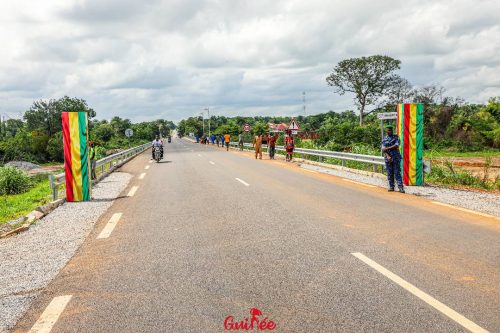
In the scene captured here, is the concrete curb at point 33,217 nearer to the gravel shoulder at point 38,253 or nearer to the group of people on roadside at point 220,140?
the gravel shoulder at point 38,253

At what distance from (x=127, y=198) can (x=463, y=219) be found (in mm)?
7950

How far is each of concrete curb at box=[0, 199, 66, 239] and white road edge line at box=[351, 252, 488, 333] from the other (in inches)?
235

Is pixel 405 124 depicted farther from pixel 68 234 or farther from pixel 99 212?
pixel 68 234

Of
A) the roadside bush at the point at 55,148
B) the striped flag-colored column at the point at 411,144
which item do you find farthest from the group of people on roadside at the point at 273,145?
the roadside bush at the point at 55,148

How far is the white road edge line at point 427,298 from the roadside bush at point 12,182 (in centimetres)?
1863

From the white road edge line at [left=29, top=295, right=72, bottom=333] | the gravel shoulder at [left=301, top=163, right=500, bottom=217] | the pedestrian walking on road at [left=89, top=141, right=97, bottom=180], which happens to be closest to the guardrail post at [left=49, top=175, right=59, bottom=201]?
the pedestrian walking on road at [left=89, top=141, right=97, bottom=180]

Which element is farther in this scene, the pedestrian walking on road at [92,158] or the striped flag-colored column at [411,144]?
the pedestrian walking on road at [92,158]

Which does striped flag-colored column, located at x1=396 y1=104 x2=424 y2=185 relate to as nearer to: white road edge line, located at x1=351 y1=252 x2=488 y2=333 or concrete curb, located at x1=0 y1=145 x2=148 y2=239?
white road edge line, located at x1=351 y1=252 x2=488 y2=333

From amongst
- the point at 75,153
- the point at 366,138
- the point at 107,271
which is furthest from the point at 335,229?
the point at 366,138

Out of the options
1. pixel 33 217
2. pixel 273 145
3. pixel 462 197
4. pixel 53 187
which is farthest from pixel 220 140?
pixel 33 217

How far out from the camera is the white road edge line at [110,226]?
712 cm

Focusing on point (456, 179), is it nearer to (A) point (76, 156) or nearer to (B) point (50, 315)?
(A) point (76, 156)

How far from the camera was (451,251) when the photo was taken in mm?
5723

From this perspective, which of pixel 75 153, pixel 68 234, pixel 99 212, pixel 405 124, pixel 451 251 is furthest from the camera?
pixel 405 124
